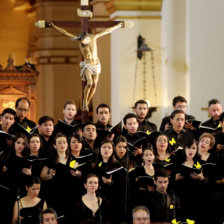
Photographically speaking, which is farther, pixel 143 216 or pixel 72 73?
pixel 72 73

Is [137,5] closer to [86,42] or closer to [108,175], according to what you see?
[86,42]

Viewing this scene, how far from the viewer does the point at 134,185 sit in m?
9.44

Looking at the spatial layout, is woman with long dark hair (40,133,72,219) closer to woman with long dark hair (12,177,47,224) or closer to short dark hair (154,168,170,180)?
woman with long dark hair (12,177,47,224)

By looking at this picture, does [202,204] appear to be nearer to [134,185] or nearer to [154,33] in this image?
[134,185]

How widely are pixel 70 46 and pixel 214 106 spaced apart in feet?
21.9

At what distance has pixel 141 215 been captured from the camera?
8547mm

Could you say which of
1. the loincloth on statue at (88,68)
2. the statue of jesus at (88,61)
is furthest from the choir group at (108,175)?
the loincloth on statue at (88,68)

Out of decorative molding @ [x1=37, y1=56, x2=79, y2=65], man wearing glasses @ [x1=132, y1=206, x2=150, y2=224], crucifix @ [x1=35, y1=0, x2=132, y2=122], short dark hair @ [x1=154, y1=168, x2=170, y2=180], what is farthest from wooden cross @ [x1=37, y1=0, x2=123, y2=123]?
decorative molding @ [x1=37, y1=56, x2=79, y2=65]

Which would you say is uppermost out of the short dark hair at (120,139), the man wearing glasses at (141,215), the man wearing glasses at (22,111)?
the man wearing glasses at (22,111)

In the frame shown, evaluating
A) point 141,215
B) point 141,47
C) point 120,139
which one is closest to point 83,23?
point 141,47

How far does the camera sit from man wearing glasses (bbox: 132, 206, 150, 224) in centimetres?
855

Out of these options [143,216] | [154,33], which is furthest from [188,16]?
[143,216]

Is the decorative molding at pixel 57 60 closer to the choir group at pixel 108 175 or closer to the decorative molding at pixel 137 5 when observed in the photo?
the decorative molding at pixel 137 5

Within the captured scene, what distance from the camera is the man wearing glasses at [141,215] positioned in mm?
8547
